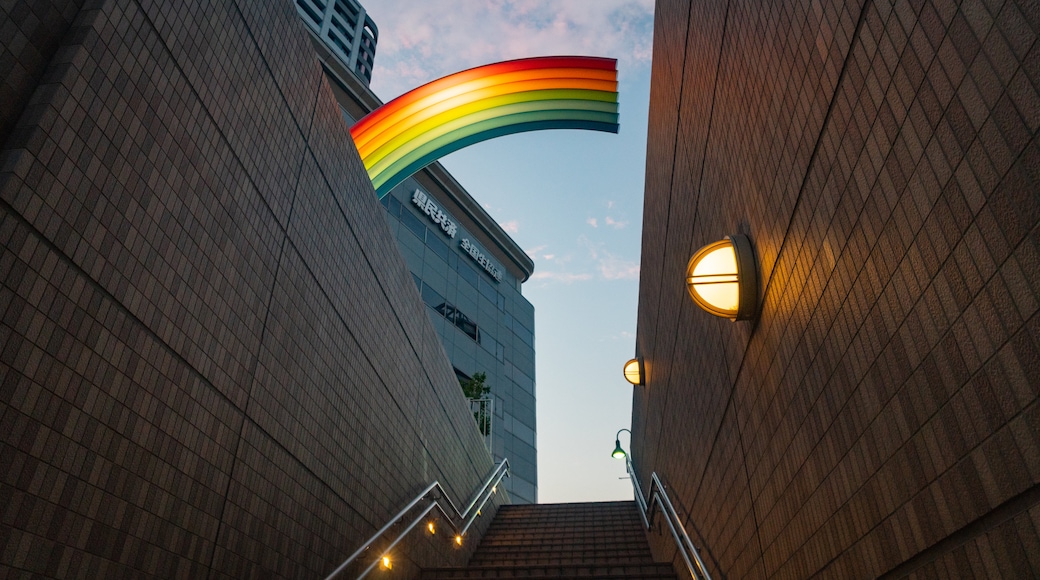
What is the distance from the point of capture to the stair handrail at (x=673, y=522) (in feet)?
17.6

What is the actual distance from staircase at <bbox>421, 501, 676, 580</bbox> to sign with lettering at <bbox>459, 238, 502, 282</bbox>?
11.7 metres

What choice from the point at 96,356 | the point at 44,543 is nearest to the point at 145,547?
the point at 44,543

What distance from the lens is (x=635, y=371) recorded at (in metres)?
9.52

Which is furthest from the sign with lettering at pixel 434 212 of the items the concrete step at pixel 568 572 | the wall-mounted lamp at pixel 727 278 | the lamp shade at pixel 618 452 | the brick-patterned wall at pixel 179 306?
the wall-mounted lamp at pixel 727 278

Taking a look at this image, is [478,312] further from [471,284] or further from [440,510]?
[440,510]

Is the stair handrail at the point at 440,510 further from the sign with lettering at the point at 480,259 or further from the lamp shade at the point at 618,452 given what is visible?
the sign with lettering at the point at 480,259

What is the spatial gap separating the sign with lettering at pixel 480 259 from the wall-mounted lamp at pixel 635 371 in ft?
45.1

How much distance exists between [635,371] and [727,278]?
20.6 feet

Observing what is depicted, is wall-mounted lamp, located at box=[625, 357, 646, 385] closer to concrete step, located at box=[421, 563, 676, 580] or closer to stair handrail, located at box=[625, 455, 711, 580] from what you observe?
stair handrail, located at box=[625, 455, 711, 580]

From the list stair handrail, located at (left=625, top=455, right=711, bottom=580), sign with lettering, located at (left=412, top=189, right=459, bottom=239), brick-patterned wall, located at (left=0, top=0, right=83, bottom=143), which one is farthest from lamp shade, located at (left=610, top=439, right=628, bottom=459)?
brick-patterned wall, located at (left=0, top=0, right=83, bottom=143)

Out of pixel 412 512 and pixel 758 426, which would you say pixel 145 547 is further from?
pixel 412 512

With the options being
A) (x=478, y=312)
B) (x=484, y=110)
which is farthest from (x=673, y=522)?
(x=478, y=312)

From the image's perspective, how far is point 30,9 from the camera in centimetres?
261

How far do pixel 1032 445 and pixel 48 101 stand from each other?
3.06 meters
